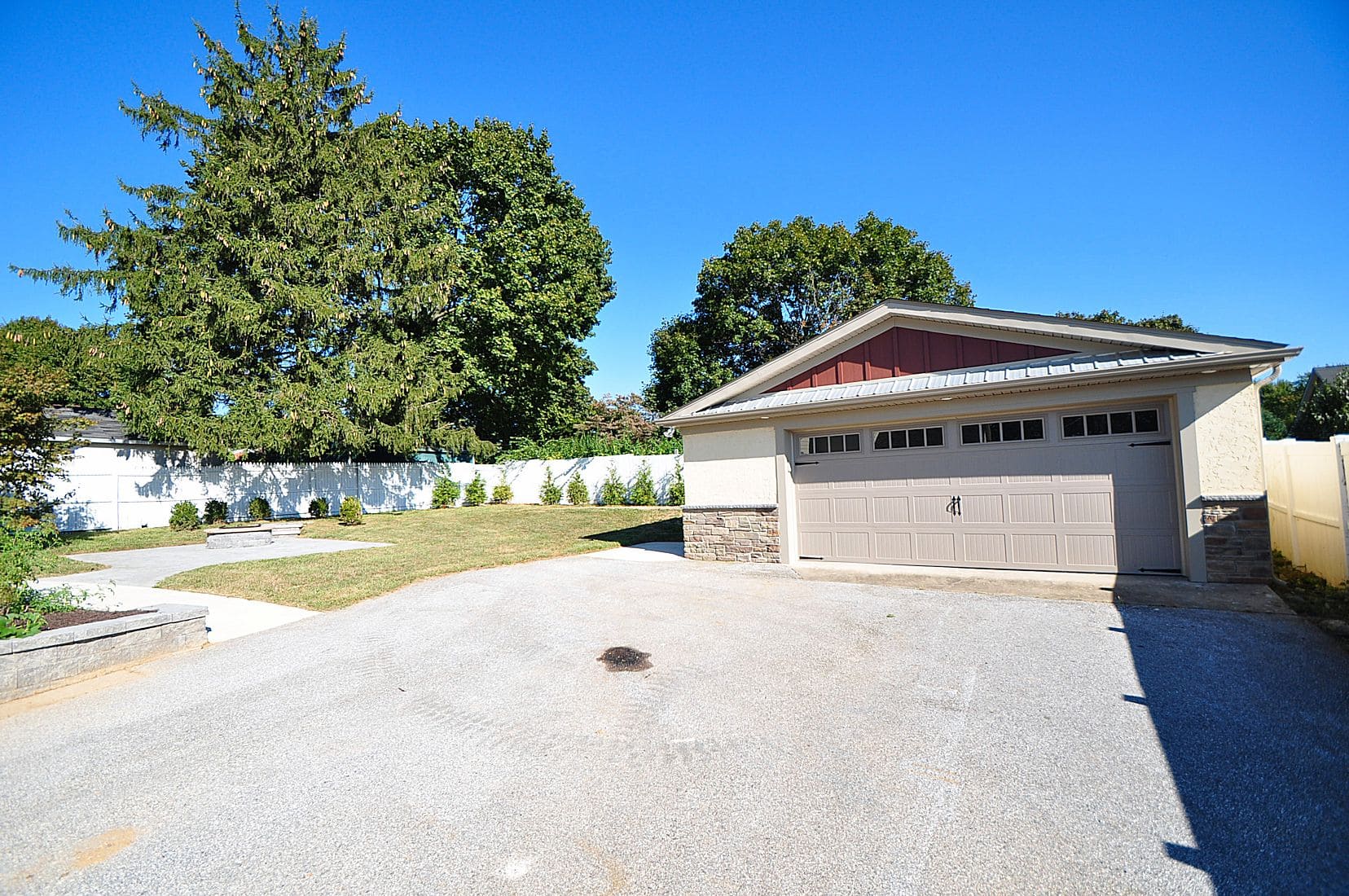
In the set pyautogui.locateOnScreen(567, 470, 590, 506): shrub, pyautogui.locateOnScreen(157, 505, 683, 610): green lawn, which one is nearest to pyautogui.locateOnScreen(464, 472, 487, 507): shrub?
pyautogui.locateOnScreen(157, 505, 683, 610): green lawn

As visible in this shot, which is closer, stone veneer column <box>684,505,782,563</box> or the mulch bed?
the mulch bed

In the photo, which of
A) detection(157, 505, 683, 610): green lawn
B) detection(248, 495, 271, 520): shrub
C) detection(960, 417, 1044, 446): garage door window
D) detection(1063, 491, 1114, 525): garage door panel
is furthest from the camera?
detection(248, 495, 271, 520): shrub

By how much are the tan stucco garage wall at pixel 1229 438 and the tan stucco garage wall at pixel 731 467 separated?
5.36 metres

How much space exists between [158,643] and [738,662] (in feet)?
18.5

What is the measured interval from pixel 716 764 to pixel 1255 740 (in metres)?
3.12

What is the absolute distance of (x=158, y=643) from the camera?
6109 mm

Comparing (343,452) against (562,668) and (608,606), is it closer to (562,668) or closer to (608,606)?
(608,606)

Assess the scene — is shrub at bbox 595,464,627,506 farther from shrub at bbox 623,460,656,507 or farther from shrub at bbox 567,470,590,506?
shrub at bbox 567,470,590,506

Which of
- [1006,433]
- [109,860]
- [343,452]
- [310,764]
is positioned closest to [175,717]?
[310,764]

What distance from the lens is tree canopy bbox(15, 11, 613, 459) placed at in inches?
752

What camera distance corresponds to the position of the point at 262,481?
821 inches

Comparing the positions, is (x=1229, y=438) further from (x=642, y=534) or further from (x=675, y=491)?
(x=675, y=491)

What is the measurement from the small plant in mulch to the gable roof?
254cm

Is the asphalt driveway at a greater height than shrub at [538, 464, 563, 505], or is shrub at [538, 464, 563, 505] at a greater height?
shrub at [538, 464, 563, 505]
